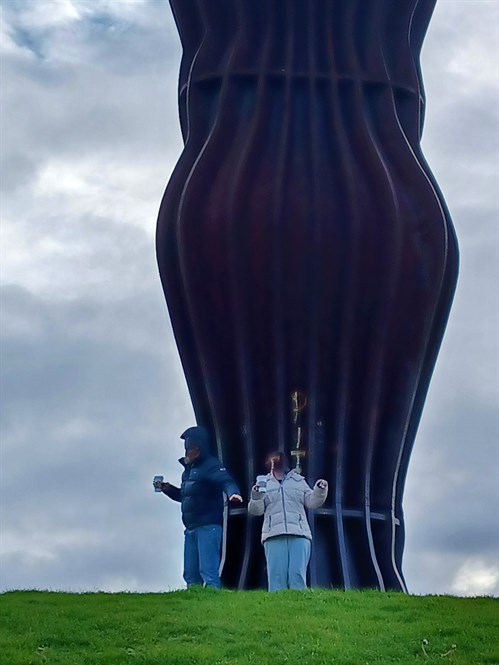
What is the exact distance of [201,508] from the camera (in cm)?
1575

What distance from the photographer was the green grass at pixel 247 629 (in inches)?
441

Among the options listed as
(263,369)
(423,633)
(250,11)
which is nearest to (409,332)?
(263,369)

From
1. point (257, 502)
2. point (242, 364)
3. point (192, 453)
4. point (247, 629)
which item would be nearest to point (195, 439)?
point (192, 453)

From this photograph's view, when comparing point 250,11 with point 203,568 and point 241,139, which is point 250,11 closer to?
point 241,139

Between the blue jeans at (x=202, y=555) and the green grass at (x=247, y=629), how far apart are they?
153 centimetres

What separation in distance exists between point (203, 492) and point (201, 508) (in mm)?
182

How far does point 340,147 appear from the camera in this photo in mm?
19547

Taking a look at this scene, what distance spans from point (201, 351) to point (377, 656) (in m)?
8.47

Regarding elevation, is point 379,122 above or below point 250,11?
below

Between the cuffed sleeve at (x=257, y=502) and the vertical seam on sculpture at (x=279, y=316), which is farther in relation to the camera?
the vertical seam on sculpture at (x=279, y=316)

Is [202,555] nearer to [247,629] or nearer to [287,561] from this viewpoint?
[287,561]

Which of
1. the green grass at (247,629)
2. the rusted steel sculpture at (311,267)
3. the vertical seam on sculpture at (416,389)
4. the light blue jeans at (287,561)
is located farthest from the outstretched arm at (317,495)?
the vertical seam on sculpture at (416,389)

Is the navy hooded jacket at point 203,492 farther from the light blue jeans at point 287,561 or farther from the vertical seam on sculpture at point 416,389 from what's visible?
the vertical seam on sculpture at point 416,389

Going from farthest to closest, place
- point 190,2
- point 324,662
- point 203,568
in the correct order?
point 190,2 < point 203,568 < point 324,662
